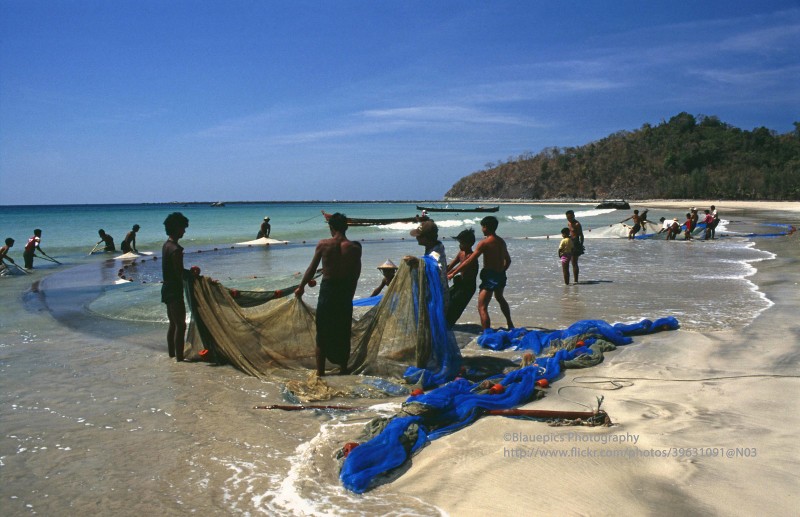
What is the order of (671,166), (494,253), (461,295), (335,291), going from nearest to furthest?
(335,291)
(461,295)
(494,253)
(671,166)

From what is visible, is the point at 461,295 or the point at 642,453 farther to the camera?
the point at 461,295

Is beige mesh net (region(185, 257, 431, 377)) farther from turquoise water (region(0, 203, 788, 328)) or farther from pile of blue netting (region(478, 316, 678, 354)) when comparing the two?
turquoise water (region(0, 203, 788, 328))

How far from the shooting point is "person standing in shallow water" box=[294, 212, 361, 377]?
6012mm

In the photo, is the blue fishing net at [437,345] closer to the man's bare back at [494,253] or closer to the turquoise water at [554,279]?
the man's bare back at [494,253]

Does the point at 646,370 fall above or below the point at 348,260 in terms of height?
below

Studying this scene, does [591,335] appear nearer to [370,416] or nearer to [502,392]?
[502,392]

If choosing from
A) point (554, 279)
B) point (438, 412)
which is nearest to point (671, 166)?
point (554, 279)

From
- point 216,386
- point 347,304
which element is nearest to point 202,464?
point 216,386

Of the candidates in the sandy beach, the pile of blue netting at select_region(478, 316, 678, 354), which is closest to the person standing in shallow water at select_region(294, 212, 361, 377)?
the pile of blue netting at select_region(478, 316, 678, 354)

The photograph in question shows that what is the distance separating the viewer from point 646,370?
18.7ft

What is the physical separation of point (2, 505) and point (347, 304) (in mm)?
3304

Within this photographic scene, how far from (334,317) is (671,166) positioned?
112m

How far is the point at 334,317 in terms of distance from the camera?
6.05m

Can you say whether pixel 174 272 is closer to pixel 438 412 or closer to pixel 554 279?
pixel 438 412
